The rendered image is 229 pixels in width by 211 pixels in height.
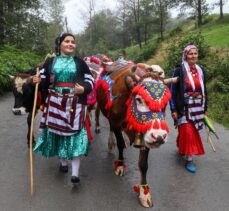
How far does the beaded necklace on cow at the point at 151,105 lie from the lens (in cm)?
369

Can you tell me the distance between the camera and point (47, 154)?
487 centimetres

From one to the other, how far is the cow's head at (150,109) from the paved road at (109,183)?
105 centimetres

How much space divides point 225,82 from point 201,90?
690cm

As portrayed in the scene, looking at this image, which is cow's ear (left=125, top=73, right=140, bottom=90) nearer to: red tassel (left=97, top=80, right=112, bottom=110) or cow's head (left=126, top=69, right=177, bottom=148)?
cow's head (left=126, top=69, right=177, bottom=148)

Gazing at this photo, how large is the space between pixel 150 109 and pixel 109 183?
5.34 ft

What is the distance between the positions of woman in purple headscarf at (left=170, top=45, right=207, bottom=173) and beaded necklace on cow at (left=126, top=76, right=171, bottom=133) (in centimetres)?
151

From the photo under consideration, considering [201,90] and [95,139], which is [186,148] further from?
[95,139]

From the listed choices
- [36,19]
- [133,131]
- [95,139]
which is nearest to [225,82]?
[95,139]

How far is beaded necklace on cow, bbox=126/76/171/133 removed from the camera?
3691 millimetres

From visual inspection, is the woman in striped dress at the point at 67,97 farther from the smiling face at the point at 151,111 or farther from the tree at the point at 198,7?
the tree at the point at 198,7

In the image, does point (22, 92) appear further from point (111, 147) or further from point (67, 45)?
point (111, 147)

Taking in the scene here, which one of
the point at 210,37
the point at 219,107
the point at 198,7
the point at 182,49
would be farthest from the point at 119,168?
the point at 198,7

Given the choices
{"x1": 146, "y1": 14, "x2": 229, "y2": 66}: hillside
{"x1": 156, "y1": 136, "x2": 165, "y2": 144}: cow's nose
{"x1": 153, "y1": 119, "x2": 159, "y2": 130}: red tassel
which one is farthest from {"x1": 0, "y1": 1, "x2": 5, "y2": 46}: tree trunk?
{"x1": 156, "y1": 136, "x2": 165, "y2": 144}: cow's nose

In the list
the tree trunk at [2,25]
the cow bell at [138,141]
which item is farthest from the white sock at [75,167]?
the tree trunk at [2,25]
